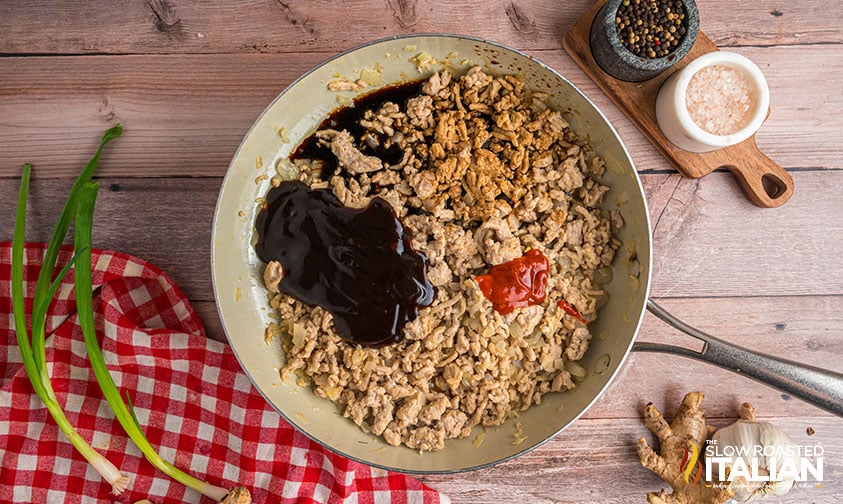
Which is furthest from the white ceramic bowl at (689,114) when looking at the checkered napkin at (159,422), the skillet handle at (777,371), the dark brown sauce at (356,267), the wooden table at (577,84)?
the checkered napkin at (159,422)

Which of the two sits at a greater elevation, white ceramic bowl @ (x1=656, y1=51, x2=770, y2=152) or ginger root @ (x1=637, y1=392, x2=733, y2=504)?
white ceramic bowl @ (x1=656, y1=51, x2=770, y2=152)

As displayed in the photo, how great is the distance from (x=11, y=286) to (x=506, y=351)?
158cm

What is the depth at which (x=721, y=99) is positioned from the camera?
2016 mm

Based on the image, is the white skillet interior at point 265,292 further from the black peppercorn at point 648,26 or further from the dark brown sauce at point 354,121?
the black peppercorn at point 648,26

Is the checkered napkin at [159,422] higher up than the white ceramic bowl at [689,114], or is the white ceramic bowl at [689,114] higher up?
the white ceramic bowl at [689,114]

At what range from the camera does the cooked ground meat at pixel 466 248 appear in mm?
1926

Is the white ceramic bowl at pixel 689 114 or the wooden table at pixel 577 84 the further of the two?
the wooden table at pixel 577 84

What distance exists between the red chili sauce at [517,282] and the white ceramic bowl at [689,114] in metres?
0.60

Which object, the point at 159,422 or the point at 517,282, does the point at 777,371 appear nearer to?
the point at 517,282

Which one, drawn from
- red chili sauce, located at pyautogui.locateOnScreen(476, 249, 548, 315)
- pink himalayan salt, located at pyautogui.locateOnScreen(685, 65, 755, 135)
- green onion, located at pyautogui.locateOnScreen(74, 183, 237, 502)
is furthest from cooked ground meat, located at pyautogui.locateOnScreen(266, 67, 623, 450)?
green onion, located at pyautogui.locateOnScreen(74, 183, 237, 502)

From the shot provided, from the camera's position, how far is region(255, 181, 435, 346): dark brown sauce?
1908 millimetres

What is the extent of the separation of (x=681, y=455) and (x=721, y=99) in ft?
3.84

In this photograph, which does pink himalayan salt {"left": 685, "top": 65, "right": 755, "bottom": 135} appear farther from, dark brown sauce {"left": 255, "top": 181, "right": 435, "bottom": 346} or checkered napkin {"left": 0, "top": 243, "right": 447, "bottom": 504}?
checkered napkin {"left": 0, "top": 243, "right": 447, "bottom": 504}

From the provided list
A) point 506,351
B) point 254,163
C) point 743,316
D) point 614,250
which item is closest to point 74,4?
point 254,163
